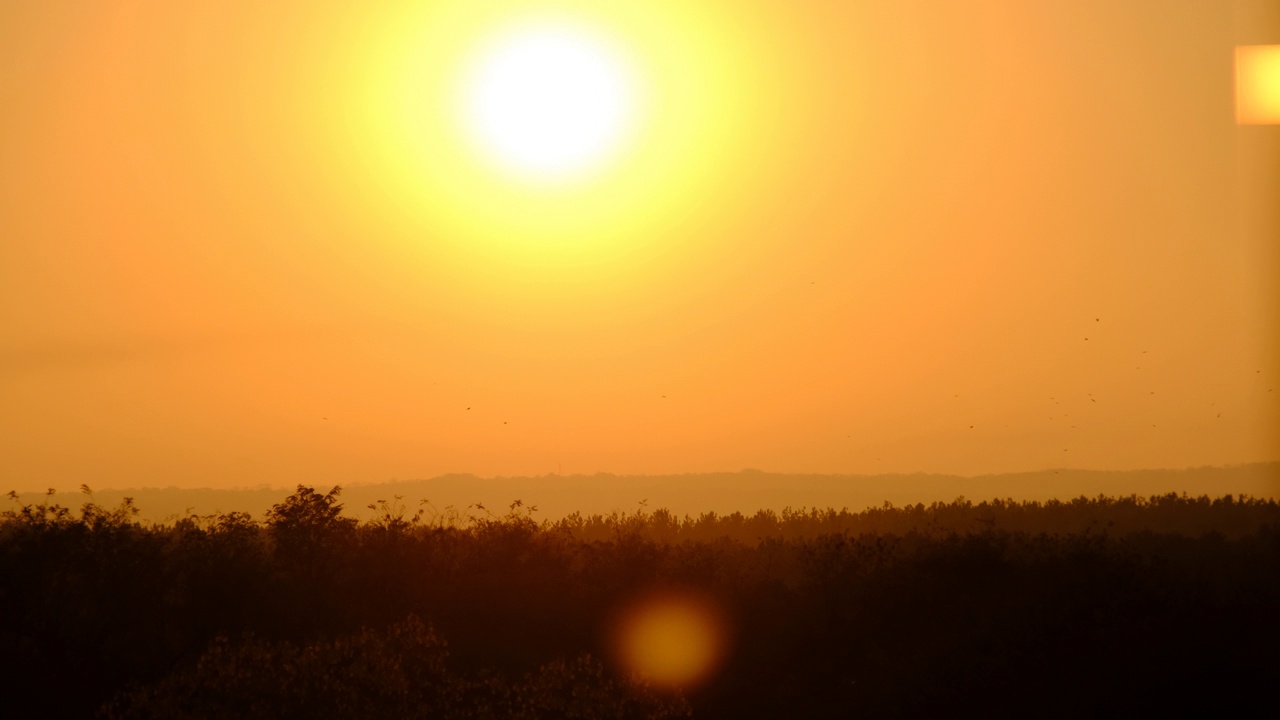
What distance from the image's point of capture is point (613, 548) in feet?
63.9

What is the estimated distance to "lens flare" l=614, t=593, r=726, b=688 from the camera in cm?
1622

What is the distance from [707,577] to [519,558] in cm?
→ 297

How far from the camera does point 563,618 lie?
17.4 meters

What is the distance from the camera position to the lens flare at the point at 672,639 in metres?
16.2

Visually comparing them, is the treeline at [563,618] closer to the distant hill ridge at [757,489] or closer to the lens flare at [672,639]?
the lens flare at [672,639]

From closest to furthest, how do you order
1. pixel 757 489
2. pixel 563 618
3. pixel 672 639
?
pixel 672 639 < pixel 563 618 < pixel 757 489

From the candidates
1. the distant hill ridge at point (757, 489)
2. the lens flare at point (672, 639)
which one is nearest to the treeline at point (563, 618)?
the lens flare at point (672, 639)

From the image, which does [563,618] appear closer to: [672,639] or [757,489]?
[672,639]

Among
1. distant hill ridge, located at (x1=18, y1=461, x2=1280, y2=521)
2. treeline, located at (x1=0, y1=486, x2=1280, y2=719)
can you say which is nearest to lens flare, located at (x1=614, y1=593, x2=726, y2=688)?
treeline, located at (x1=0, y1=486, x2=1280, y2=719)

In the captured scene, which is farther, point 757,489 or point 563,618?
point 757,489

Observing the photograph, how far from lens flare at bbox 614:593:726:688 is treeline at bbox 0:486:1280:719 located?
240 millimetres

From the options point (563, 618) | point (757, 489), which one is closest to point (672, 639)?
point (563, 618)

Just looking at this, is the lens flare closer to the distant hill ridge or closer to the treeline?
the treeline

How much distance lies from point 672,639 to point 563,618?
5.22 ft
